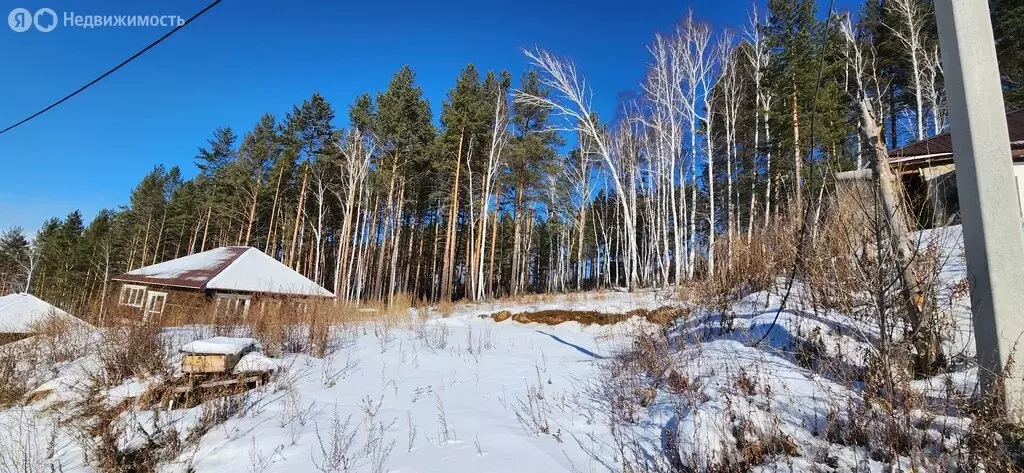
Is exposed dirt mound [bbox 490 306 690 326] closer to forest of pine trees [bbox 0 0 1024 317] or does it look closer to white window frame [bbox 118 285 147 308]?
forest of pine trees [bbox 0 0 1024 317]

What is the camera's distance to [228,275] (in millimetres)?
17594

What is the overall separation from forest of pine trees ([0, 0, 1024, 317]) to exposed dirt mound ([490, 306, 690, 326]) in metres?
1.07

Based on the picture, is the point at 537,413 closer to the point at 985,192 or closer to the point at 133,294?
the point at 985,192

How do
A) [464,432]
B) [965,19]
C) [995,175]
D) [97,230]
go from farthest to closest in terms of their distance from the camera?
[97,230] < [464,432] < [965,19] < [995,175]

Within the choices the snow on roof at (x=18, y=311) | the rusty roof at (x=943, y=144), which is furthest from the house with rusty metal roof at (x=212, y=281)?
the rusty roof at (x=943, y=144)

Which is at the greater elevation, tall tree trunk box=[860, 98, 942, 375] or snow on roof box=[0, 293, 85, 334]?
tall tree trunk box=[860, 98, 942, 375]

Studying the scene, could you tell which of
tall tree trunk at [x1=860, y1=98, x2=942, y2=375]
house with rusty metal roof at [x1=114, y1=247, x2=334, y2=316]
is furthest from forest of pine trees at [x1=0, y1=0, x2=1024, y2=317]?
house with rusty metal roof at [x1=114, y1=247, x2=334, y2=316]

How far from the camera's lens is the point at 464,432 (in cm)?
355

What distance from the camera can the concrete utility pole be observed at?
2.38m

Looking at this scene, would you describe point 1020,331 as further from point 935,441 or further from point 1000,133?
point 1000,133

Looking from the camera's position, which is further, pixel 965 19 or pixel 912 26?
pixel 912 26

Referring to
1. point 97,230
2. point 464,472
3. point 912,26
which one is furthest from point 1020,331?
point 97,230

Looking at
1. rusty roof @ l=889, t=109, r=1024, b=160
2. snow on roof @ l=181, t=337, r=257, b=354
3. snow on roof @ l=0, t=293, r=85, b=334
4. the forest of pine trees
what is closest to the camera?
snow on roof @ l=181, t=337, r=257, b=354

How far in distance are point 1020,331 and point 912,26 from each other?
74.2 feet
